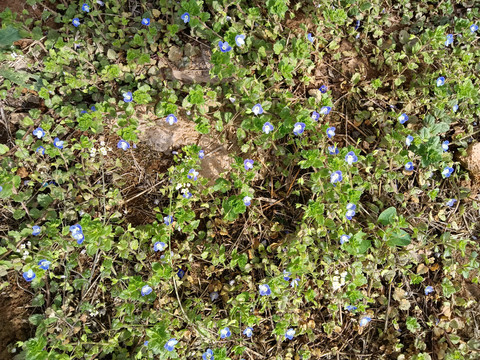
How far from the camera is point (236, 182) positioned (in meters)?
2.96

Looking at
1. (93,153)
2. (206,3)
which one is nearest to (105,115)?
(93,153)

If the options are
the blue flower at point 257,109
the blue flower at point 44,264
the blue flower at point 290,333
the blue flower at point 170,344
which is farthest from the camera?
the blue flower at point 257,109

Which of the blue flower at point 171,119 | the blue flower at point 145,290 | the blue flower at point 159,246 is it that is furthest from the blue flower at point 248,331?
the blue flower at point 171,119

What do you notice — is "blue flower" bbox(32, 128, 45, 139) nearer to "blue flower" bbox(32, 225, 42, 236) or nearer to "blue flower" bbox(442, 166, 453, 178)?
"blue flower" bbox(32, 225, 42, 236)

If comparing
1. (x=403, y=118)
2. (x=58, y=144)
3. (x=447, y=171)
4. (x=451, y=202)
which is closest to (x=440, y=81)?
(x=403, y=118)

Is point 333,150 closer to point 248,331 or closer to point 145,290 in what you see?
point 248,331

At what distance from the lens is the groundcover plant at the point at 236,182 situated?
2.85m

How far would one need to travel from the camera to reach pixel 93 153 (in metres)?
3.14

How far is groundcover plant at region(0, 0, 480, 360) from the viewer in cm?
285

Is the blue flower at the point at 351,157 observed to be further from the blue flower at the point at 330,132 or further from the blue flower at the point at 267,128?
the blue flower at the point at 267,128

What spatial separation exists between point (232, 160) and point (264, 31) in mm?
1265

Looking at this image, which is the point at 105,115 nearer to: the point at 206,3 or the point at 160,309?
the point at 206,3

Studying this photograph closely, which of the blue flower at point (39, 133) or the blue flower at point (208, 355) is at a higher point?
the blue flower at point (39, 133)

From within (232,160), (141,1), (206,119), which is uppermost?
(141,1)
